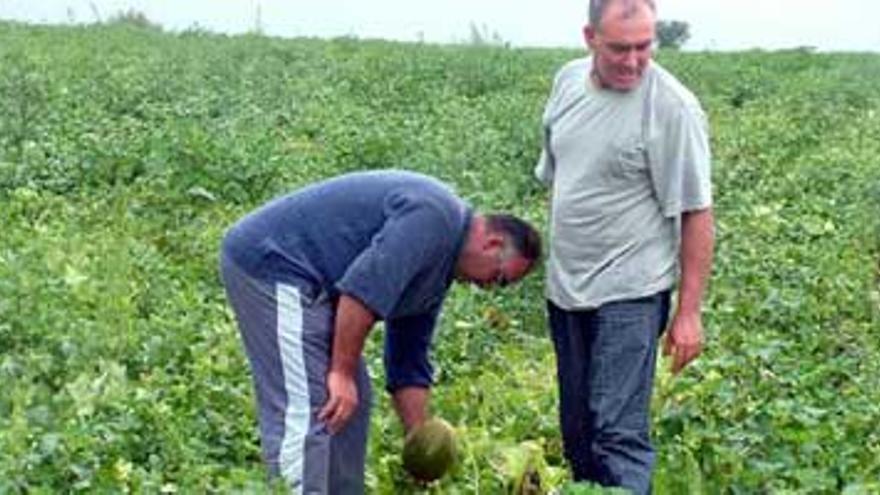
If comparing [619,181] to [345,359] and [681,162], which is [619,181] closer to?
[681,162]

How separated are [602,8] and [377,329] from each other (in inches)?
107

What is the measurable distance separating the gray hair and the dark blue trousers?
803mm

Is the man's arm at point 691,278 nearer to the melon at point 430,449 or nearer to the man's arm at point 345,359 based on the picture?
the melon at point 430,449

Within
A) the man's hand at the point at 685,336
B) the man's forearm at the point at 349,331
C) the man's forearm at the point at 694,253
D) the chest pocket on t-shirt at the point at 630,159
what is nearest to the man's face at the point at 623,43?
the chest pocket on t-shirt at the point at 630,159

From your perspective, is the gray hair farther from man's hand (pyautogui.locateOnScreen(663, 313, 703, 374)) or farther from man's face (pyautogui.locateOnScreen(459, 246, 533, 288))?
man's hand (pyautogui.locateOnScreen(663, 313, 703, 374))

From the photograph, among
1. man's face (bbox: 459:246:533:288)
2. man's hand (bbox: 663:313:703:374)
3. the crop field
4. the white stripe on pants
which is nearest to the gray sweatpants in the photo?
the white stripe on pants

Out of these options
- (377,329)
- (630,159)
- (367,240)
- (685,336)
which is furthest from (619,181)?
(377,329)

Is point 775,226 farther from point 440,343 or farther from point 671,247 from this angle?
point 671,247

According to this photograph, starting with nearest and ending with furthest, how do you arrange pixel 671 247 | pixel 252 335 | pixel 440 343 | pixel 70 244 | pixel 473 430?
pixel 252 335
pixel 671 247
pixel 473 430
pixel 440 343
pixel 70 244

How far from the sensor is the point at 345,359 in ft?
16.0

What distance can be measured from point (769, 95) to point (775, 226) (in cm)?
1130

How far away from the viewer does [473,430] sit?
19.9ft

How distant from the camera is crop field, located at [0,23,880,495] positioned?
5.63 m

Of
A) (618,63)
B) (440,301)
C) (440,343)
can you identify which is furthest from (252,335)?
(440,343)
